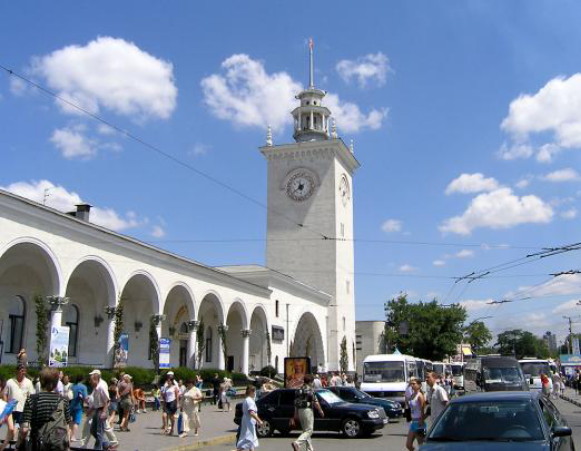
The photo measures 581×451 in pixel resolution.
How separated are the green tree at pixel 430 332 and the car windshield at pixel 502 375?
39932 millimetres

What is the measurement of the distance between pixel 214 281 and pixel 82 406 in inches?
854

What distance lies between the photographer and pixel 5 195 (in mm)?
22203

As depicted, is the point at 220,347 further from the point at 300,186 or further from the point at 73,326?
the point at 300,186

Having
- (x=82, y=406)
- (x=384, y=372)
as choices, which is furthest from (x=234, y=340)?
(x=82, y=406)

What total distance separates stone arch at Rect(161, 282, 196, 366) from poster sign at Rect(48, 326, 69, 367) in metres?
11.7

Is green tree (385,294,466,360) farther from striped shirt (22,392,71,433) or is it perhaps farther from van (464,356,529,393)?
striped shirt (22,392,71,433)

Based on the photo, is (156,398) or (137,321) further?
(137,321)

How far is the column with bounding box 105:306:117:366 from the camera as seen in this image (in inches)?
1088

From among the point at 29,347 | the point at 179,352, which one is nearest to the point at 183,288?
the point at 179,352

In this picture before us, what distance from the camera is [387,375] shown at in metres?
28.8

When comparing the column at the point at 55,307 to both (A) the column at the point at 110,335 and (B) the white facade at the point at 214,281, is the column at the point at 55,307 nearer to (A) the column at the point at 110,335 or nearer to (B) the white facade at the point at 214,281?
(B) the white facade at the point at 214,281

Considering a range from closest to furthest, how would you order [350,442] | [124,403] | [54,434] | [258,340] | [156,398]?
[54,434] < [350,442] < [124,403] < [156,398] < [258,340]

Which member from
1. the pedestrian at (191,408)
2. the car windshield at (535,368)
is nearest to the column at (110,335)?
the pedestrian at (191,408)

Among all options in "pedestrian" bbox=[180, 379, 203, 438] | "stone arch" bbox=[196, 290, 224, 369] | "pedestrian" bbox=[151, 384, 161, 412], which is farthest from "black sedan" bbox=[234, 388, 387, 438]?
"stone arch" bbox=[196, 290, 224, 369]
